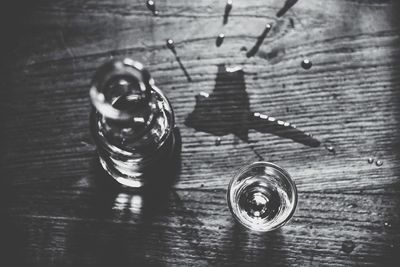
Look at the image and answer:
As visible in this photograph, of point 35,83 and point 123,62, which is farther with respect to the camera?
point 35,83

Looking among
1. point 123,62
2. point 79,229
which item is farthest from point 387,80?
point 79,229

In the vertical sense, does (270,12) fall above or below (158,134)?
above

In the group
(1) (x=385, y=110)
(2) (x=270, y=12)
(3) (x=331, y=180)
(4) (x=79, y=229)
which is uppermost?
(2) (x=270, y=12)

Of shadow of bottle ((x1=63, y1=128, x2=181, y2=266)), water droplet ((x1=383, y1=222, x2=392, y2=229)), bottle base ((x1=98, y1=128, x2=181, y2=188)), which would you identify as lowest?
shadow of bottle ((x1=63, y1=128, x2=181, y2=266))

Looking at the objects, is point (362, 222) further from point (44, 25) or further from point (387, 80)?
point (44, 25)

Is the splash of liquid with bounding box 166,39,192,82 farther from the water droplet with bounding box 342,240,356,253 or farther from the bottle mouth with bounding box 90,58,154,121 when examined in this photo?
the water droplet with bounding box 342,240,356,253

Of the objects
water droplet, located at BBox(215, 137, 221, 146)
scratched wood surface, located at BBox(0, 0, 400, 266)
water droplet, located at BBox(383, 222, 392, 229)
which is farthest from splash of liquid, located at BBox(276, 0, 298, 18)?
water droplet, located at BBox(383, 222, 392, 229)
